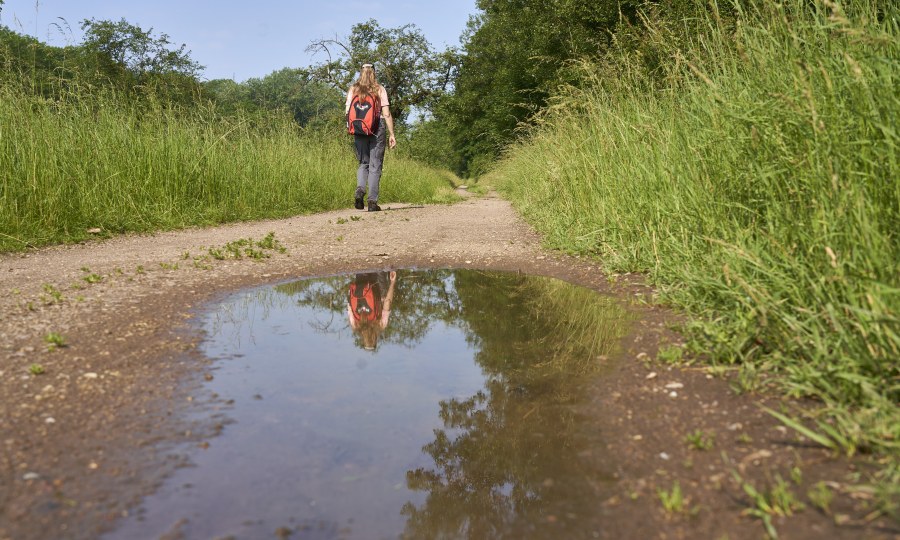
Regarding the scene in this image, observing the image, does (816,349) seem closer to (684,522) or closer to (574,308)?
(684,522)

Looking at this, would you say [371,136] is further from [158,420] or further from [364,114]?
[158,420]

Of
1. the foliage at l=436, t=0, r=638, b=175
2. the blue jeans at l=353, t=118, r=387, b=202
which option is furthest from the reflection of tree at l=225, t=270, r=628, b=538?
the foliage at l=436, t=0, r=638, b=175

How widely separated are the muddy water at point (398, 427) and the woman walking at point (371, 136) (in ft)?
21.9

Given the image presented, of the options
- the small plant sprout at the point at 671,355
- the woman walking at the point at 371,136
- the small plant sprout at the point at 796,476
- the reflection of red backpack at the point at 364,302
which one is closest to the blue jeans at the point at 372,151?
the woman walking at the point at 371,136

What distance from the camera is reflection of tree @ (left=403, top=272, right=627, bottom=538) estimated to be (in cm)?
185

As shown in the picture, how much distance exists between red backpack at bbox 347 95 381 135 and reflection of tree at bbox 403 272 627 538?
22.5 feet

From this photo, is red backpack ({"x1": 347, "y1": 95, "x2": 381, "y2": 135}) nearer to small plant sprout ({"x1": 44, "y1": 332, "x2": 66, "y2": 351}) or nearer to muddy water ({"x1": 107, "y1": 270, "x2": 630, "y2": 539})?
muddy water ({"x1": 107, "y1": 270, "x2": 630, "y2": 539})

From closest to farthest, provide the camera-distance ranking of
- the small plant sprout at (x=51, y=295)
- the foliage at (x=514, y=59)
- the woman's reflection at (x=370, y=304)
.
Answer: the woman's reflection at (x=370, y=304), the small plant sprout at (x=51, y=295), the foliage at (x=514, y=59)

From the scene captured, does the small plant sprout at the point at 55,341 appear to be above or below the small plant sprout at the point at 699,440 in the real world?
below

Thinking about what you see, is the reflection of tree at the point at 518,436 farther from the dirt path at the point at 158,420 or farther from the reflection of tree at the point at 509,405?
the dirt path at the point at 158,420

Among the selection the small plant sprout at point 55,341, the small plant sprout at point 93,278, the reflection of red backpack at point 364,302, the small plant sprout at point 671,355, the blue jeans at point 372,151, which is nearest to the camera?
the small plant sprout at point 671,355

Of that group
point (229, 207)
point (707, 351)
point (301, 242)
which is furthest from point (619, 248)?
point (229, 207)

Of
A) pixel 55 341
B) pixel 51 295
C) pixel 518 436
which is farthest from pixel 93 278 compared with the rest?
pixel 518 436

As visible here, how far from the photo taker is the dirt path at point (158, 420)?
5.64 feet
